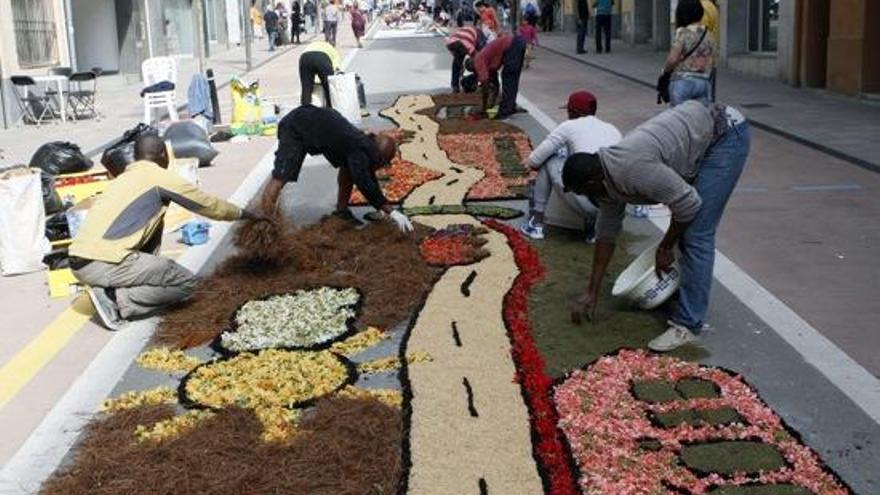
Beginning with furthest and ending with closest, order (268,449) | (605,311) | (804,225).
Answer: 1. (804,225)
2. (605,311)
3. (268,449)

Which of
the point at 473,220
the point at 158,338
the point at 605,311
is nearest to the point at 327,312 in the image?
the point at 158,338

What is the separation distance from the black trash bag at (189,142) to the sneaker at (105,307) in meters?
6.11

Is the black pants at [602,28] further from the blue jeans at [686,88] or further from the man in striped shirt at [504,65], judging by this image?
the blue jeans at [686,88]

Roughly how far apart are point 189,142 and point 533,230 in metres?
5.99

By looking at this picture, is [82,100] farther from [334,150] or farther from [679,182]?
[679,182]

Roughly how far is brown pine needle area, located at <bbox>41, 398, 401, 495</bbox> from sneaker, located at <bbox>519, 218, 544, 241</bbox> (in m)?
3.55

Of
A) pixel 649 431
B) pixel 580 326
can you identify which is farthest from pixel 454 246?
pixel 649 431

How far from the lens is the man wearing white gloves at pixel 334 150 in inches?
325

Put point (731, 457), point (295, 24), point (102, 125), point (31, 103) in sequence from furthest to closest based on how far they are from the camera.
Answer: point (295, 24) → point (31, 103) → point (102, 125) → point (731, 457)

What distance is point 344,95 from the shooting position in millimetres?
15367

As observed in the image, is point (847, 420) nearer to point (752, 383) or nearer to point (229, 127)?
point (752, 383)

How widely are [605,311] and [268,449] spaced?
2.59 m

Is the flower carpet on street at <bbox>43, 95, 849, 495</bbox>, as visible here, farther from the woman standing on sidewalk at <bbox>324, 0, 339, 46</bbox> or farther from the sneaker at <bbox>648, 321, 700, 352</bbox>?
the woman standing on sidewalk at <bbox>324, 0, 339, 46</bbox>

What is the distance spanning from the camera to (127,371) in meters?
5.85
